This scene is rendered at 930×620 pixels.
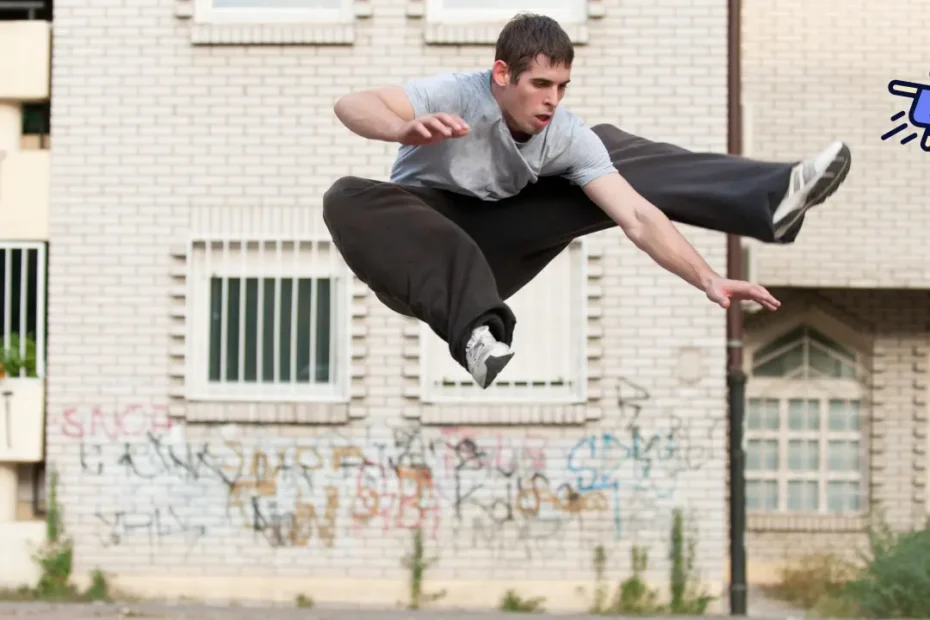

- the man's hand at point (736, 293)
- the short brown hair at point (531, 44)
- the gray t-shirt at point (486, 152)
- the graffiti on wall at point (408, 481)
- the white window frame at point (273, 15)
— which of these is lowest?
the graffiti on wall at point (408, 481)

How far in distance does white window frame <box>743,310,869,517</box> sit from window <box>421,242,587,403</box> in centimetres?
235

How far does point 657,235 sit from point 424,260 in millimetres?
776

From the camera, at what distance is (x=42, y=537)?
12922 mm

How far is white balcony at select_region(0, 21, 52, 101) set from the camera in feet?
42.7

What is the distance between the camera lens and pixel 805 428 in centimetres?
1461

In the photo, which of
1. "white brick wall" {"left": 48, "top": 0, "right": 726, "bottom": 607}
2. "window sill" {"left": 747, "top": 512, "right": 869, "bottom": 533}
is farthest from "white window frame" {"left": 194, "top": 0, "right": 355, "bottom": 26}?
"window sill" {"left": 747, "top": 512, "right": 869, "bottom": 533}

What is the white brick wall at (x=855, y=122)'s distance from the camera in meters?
13.5

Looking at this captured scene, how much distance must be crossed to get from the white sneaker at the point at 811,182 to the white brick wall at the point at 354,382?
688 centimetres

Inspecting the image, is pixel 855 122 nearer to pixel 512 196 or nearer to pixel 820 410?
pixel 820 410

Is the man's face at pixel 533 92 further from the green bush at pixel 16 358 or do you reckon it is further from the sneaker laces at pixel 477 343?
the green bush at pixel 16 358

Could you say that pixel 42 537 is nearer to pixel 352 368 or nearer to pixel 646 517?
pixel 352 368

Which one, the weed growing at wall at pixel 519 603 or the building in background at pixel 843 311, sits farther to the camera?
the building in background at pixel 843 311

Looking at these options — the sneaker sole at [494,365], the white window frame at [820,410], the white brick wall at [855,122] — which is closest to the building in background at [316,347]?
the white brick wall at [855,122]

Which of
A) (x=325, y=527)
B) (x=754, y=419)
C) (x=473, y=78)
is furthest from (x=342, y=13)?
(x=473, y=78)
